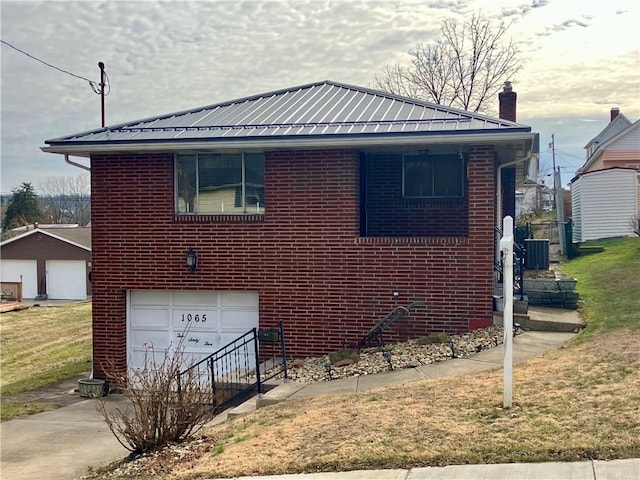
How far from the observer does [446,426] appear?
581 centimetres

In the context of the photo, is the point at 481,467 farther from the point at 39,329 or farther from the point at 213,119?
the point at 39,329

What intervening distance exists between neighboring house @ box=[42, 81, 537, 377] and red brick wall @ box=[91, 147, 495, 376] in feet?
0.07

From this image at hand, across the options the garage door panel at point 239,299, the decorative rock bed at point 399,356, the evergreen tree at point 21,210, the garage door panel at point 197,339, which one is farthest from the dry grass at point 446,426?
the evergreen tree at point 21,210

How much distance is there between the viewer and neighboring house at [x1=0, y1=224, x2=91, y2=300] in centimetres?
4200

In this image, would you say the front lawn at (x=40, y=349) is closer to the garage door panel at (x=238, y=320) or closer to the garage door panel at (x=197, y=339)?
the garage door panel at (x=197, y=339)

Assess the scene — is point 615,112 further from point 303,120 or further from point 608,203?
point 303,120

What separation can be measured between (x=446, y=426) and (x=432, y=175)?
7691 millimetres

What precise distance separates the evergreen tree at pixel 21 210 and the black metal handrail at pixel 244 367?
180 feet

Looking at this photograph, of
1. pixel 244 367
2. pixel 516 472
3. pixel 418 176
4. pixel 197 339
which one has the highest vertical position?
pixel 418 176

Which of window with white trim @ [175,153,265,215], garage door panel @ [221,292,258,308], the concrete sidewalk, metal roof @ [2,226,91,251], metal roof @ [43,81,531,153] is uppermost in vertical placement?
metal roof @ [43,81,531,153]

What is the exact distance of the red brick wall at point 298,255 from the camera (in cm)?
1094

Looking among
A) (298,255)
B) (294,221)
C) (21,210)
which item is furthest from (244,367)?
(21,210)

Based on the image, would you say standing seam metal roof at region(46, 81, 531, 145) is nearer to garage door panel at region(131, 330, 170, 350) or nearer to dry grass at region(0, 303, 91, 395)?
garage door panel at region(131, 330, 170, 350)

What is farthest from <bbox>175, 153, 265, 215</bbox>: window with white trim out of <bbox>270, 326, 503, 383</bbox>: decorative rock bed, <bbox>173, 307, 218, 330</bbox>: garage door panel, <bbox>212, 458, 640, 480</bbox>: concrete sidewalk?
<bbox>212, 458, 640, 480</bbox>: concrete sidewalk
